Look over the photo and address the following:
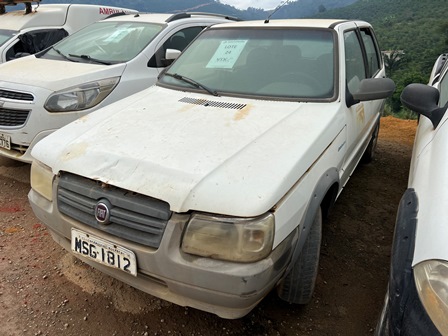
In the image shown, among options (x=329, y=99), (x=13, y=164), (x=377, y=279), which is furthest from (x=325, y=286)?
(x=13, y=164)

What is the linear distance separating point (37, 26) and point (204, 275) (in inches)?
251

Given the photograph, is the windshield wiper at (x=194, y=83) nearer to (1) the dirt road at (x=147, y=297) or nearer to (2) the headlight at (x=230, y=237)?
(2) the headlight at (x=230, y=237)

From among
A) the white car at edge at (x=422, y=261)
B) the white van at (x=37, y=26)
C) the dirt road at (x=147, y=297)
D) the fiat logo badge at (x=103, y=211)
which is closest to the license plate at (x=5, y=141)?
the dirt road at (x=147, y=297)

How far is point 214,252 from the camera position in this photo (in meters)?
1.64

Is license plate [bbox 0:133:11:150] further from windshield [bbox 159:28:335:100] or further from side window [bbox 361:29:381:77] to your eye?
side window [bbox 361:29:381:77]

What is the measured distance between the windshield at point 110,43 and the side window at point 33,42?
183 cm

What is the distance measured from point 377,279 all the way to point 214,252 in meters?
1.54

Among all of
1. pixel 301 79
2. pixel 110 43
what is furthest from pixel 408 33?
pixel 301 79

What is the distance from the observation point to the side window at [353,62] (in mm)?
2842

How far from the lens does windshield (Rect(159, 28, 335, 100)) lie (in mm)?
2666

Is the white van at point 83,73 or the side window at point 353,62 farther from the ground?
the side window at point 353,62

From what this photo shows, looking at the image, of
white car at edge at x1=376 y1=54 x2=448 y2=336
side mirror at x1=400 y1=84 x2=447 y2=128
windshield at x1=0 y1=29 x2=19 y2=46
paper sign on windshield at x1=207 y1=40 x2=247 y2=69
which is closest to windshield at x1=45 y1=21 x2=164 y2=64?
paper sign on windshield at x1=207 y1=40 x2=247 y2=69

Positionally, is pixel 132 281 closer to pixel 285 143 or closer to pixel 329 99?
pixel 285 143

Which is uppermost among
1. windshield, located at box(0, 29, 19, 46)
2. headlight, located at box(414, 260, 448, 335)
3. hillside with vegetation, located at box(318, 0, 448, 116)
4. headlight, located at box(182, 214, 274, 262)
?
headlight, located at box(414, 260, 448, 335)
